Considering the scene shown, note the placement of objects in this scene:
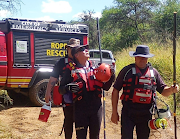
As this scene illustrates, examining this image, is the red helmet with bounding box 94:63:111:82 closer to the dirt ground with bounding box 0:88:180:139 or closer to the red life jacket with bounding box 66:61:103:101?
the red life jacket with bounding box 66:61:103:101

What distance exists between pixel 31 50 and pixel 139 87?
4594 millimetres

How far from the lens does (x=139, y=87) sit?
299cm

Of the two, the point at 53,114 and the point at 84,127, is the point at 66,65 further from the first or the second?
the point at 53,114

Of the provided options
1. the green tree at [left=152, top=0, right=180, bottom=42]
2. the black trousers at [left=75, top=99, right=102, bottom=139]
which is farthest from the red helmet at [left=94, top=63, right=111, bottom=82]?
the green tree at [left=152, top=0, right=180, bottom=42]

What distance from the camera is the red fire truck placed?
259 inches

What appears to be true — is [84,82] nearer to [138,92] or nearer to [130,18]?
[138,92]

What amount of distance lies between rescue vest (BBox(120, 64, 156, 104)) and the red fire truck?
4.36m

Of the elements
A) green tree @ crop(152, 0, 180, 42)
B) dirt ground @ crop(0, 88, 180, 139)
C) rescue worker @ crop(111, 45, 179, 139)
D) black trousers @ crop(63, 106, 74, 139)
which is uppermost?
green tree @ crop(152, 0, 180, 42)

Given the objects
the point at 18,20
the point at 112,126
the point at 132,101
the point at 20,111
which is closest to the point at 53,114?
the point at 20,111

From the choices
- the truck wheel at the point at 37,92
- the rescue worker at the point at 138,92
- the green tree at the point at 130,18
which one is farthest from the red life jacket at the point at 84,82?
the green tree at the point at 130,18

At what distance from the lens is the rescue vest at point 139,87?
9.80ft

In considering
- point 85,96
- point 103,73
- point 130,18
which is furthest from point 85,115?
point 130,18

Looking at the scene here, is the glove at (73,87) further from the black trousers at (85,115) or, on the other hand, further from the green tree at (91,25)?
the green tree at (91,25)

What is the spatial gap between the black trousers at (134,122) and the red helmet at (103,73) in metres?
0.47
